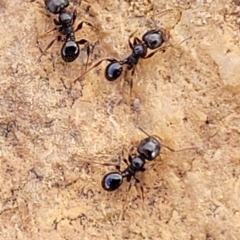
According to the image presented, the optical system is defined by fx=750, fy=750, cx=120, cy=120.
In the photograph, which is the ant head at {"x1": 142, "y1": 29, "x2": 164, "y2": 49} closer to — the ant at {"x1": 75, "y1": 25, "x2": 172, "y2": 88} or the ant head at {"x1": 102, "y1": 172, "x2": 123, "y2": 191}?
the ant at {"x1": 75, "y1": 25, "x2": 172, "y2": 88}

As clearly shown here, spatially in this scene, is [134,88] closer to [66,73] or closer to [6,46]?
[66,73]

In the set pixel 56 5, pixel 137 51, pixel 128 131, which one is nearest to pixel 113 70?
pixel 137 51

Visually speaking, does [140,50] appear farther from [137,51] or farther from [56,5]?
[56,5]

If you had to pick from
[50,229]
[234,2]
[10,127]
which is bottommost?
[50,229]

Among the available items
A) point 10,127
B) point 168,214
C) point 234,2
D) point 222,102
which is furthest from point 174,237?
point 234,2

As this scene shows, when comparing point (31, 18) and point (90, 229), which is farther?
point (31, 18)

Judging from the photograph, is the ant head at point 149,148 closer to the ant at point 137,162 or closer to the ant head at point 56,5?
the ant at point 137,162

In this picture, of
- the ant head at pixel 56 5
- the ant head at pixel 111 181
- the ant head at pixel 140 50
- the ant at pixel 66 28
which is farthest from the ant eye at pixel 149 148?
the ant head at pixel 56 5

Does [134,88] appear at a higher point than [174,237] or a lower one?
higher
